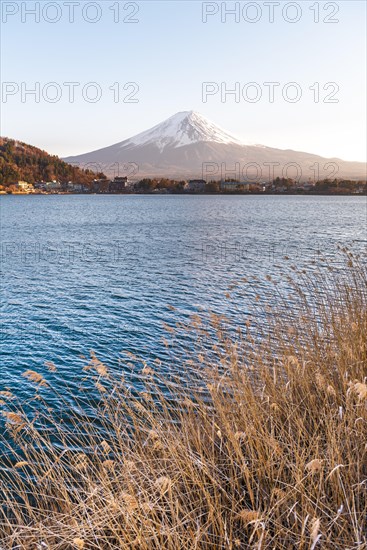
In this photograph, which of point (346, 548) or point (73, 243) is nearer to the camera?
point (346, 548)

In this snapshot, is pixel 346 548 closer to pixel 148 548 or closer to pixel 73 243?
pixel 148 548

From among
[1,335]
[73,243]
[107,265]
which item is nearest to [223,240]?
[73,243]

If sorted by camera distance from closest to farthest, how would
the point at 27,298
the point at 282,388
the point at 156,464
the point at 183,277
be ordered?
the point at 156,464 → the point at 282,388 → the point at 27,298 → the point at 183,277

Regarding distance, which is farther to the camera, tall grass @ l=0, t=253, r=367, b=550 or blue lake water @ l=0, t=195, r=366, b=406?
blue lake water @ l=0, t=195, r=366, b=406

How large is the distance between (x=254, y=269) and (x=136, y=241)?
22409 mm

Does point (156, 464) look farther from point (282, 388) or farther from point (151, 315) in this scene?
point (151, 315)

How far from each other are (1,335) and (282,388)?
12355 mm

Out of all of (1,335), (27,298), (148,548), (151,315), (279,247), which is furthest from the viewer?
(279,247)

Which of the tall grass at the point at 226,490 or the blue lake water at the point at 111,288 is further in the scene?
the blue lake water at the point at 111,288

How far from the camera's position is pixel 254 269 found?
93.2 feet

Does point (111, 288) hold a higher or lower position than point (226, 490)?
higher

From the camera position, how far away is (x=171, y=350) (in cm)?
1390

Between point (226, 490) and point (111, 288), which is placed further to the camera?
point (111, 288)

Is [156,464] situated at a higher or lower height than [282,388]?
lower
